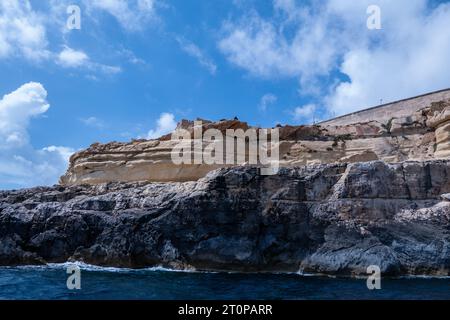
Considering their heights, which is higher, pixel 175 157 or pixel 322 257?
pixel 175 157

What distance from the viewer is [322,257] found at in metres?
20.8

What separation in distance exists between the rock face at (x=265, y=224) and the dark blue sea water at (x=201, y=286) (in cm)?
139

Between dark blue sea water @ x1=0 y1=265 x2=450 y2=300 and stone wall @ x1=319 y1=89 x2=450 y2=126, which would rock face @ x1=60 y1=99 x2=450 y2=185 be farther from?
dark blue sea water @ x1=0 y1=265 x2=450 y2=300

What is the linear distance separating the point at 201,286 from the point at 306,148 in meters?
18.0

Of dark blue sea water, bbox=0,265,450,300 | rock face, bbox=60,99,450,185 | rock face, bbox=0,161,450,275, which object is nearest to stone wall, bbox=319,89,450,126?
rock face, bbox=60,99,450,185

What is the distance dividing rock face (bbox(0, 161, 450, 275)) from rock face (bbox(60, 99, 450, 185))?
4.88m

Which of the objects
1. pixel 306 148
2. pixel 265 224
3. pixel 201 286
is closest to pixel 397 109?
pixel 306 148

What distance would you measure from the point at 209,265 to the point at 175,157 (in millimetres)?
9581

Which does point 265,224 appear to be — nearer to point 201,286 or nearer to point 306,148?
point 201,286

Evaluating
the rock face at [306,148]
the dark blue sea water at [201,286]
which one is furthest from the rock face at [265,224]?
the rock face at [306,148]

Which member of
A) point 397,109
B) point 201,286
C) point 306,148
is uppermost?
point 397,109

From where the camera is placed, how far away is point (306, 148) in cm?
3291
